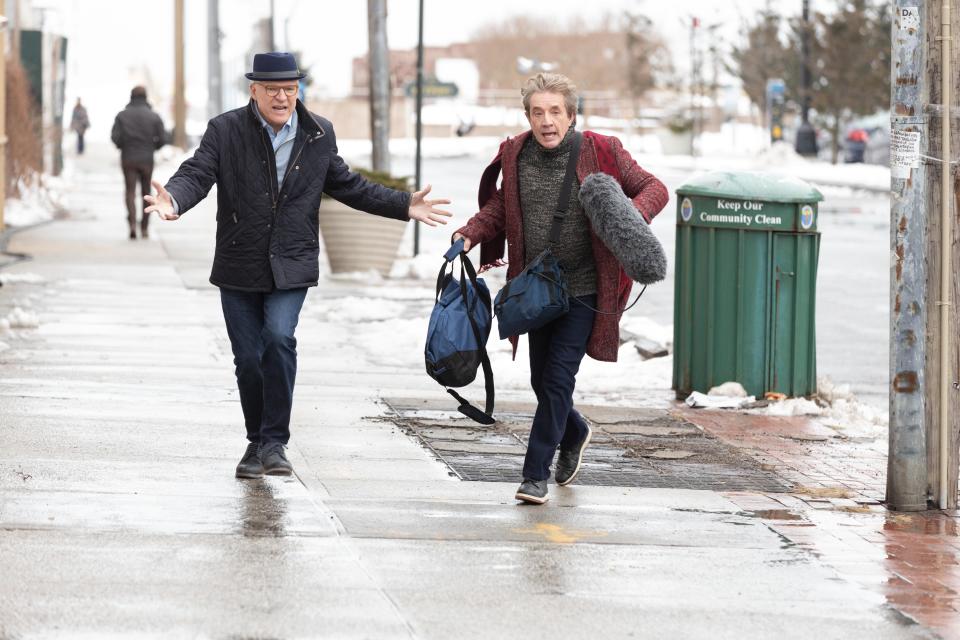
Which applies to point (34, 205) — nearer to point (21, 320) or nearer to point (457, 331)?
point (21, 320)

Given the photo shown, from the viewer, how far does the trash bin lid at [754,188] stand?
31.9 ft

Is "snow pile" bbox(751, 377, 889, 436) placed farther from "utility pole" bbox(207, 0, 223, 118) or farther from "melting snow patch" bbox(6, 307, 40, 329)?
"utility pole" bbox(207, 0, 223, 118)

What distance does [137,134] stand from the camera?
2117 cm

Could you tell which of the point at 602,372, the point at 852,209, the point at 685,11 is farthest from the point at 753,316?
the point at 685,11

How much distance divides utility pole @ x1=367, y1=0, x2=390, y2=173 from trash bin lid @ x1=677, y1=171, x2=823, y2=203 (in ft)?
33.4

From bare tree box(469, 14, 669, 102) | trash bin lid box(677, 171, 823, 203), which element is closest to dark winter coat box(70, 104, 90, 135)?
bare tree box(469, 14, 669, 102)

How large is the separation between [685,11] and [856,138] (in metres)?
18.7

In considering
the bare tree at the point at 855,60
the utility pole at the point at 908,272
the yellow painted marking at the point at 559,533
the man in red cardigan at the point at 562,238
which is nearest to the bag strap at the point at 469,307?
the man in red cardigan at the point at 562,238

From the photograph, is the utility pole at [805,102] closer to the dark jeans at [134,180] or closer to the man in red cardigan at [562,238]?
the dark jeans at [134,180]

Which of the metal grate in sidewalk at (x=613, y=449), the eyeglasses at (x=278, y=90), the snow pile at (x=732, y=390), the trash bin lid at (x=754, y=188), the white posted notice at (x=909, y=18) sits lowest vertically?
the metal grate in sidewalk at (x=613, y=449)

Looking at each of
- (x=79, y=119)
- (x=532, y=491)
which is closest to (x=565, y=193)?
(x=532, y=491)

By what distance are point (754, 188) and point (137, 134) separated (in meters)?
12.8

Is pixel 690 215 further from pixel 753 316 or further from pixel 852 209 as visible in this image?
pixel 852 209

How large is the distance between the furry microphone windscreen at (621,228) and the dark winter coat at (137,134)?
14.9 meters
